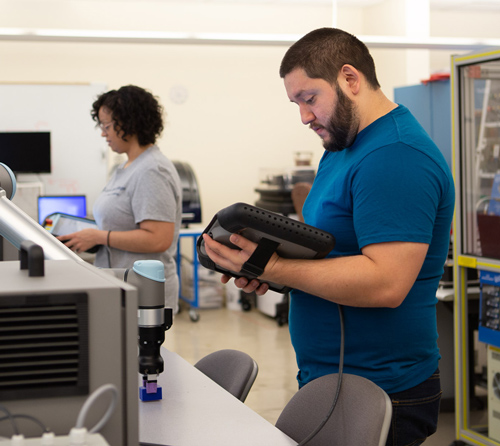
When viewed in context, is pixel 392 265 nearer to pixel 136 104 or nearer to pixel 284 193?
pixel 136 104

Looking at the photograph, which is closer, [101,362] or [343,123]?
[101,362]

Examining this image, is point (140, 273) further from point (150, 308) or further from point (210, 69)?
point (210, 69)

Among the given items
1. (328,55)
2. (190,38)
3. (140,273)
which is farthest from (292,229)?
(190,38)

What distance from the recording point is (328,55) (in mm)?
1382

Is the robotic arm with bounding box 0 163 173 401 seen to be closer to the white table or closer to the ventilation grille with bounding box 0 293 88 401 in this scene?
the white table

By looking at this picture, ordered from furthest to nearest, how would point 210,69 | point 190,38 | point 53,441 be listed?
point 210,69 → point 190,38 → point 53,441

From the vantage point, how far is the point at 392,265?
1280 mm

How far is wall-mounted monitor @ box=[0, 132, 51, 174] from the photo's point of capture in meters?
6.17

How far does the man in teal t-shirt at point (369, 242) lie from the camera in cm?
129

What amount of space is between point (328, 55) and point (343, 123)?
15 centimetres

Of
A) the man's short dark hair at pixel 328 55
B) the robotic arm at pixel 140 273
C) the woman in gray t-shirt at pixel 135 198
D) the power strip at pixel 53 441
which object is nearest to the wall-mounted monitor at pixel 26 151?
the woman in gray t-shirt at pixel 135 198

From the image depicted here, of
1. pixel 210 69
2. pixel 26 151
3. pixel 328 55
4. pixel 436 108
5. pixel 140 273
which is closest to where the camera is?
pixel 140 273

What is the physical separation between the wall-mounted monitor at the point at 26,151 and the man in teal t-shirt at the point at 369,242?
5.19 meters

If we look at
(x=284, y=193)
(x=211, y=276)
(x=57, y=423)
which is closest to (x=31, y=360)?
(x=57, y=423)
